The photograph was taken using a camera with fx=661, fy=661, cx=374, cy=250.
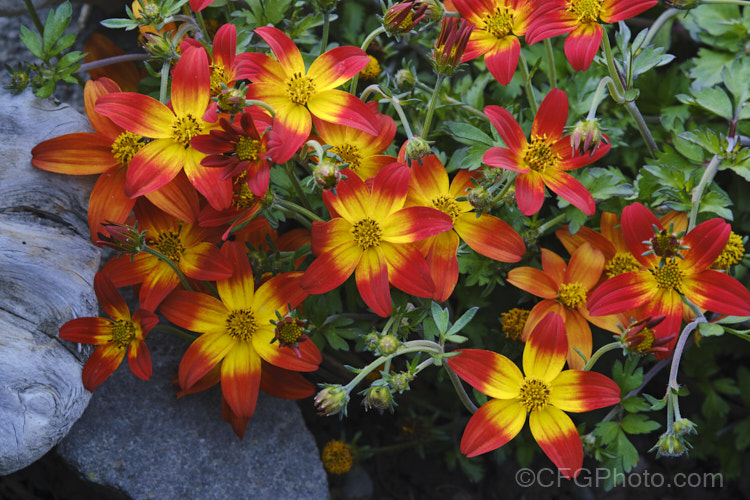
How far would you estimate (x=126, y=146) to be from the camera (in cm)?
175

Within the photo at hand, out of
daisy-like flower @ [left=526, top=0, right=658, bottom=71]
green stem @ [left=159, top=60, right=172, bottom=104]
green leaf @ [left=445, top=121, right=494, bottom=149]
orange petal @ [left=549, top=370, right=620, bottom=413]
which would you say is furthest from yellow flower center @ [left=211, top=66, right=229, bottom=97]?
orange petal @ [left=549, top=370, right=620, bottom=413]

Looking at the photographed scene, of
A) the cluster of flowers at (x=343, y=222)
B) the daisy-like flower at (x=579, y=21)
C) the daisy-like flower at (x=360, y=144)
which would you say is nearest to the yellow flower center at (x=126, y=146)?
the cluster of flowers at (x=343, y=222)

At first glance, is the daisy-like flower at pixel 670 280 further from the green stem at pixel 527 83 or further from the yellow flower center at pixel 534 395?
the green stem at pixel 527 83

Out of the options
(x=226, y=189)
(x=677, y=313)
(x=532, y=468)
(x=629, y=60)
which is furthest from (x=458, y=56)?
(x=532, y=468)

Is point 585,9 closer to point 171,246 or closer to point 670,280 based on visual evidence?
point 670,280

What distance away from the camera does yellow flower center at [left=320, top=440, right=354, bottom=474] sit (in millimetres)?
2156

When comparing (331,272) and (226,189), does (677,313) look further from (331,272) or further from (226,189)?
(226,189)

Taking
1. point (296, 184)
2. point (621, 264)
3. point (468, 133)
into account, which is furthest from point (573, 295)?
point (296, 184)

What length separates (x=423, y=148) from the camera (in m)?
1.58

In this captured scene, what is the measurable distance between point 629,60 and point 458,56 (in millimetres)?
497

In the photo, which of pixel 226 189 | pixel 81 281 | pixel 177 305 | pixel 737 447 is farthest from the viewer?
pixel 737 447

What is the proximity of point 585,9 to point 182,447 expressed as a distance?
1.64 metres

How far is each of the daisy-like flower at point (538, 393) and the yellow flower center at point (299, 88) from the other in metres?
0.72

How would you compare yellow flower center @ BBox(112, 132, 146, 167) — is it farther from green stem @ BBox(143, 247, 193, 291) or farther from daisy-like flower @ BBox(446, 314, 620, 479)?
daisy-like flower @ BBox(446, 314, 620, 479)
